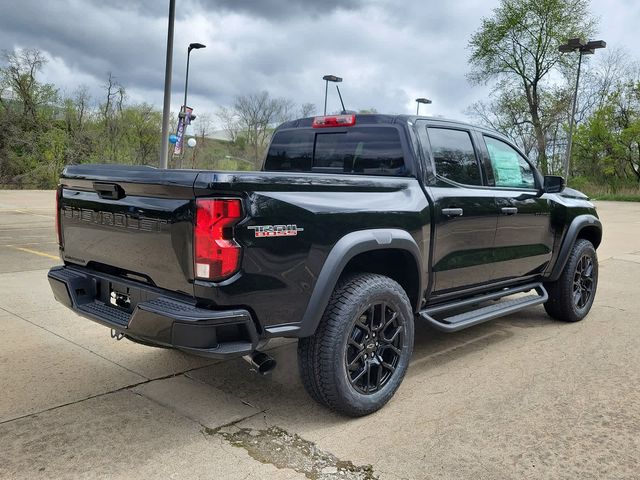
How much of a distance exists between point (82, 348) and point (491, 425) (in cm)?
304

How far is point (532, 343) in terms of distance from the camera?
4.90 metres

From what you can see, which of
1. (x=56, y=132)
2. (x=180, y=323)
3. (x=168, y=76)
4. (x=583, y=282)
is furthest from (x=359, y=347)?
(x=56, y=132)

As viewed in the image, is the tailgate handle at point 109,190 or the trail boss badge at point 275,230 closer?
the trail boss badge at point 275,230

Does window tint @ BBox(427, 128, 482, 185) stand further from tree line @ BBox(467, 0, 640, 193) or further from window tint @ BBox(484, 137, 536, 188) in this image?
tree line @ BBox(467, 0, 640, 193)

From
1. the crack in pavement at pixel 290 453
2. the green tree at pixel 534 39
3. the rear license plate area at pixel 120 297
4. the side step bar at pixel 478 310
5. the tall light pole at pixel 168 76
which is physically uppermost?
the green tree at pixel 534 39

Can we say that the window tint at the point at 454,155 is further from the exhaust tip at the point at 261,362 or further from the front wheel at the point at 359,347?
the exhaust tip at the point at 261,362

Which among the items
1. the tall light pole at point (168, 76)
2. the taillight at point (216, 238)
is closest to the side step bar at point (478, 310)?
the taillight at point (216, 238)

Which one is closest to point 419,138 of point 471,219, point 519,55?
point 471,219

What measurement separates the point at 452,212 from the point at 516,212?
964 millimetres

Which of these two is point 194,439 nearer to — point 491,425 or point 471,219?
point 491,425

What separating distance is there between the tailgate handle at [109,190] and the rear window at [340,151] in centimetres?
169

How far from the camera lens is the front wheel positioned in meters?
3.09

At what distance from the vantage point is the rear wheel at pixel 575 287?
540 centimetres

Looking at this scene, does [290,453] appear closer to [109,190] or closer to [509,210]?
[109,190]
